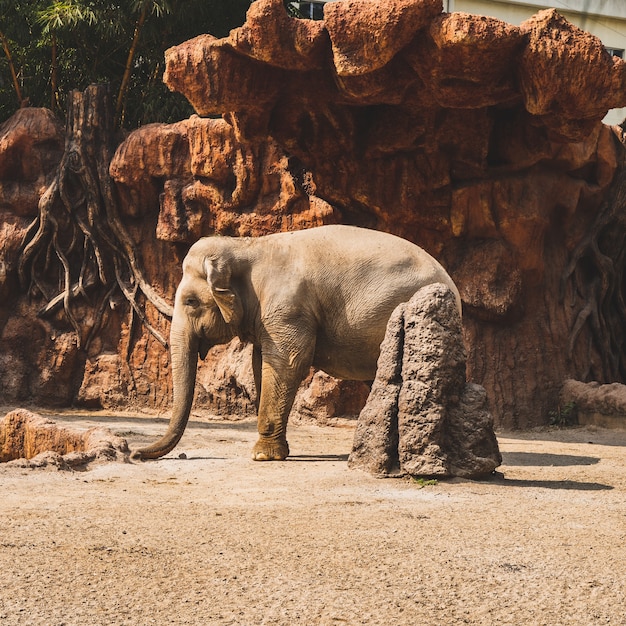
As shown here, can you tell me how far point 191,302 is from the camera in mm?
8039

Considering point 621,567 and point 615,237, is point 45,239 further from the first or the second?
point 621,567

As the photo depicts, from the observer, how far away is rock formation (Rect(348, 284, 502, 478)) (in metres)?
5.96

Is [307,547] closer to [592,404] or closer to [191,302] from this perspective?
[191,302]

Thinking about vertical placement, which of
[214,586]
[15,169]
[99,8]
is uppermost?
[99,8]

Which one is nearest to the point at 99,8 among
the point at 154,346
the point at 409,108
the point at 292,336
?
the point at 154,346

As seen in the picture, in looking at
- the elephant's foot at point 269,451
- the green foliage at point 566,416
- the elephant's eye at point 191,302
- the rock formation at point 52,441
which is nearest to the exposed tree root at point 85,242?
the rock formation at point 52,441

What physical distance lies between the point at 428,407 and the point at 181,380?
252cm

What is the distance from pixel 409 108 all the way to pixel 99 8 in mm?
5667

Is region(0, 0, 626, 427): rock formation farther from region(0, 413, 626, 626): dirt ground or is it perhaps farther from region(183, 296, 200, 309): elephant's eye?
region(0, 413, 626, 626): dirt ground

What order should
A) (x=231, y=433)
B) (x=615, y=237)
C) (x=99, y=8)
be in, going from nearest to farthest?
(x=231, y=433)
(x=615, y=237)
(x=99, y=8)

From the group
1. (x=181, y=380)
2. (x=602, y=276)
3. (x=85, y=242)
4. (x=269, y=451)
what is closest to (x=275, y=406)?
(x=269, y=451)

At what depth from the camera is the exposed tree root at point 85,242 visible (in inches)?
505

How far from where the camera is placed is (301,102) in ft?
34.3

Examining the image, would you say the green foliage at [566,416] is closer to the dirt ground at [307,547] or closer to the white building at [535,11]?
the dirt ground at [307,547]
